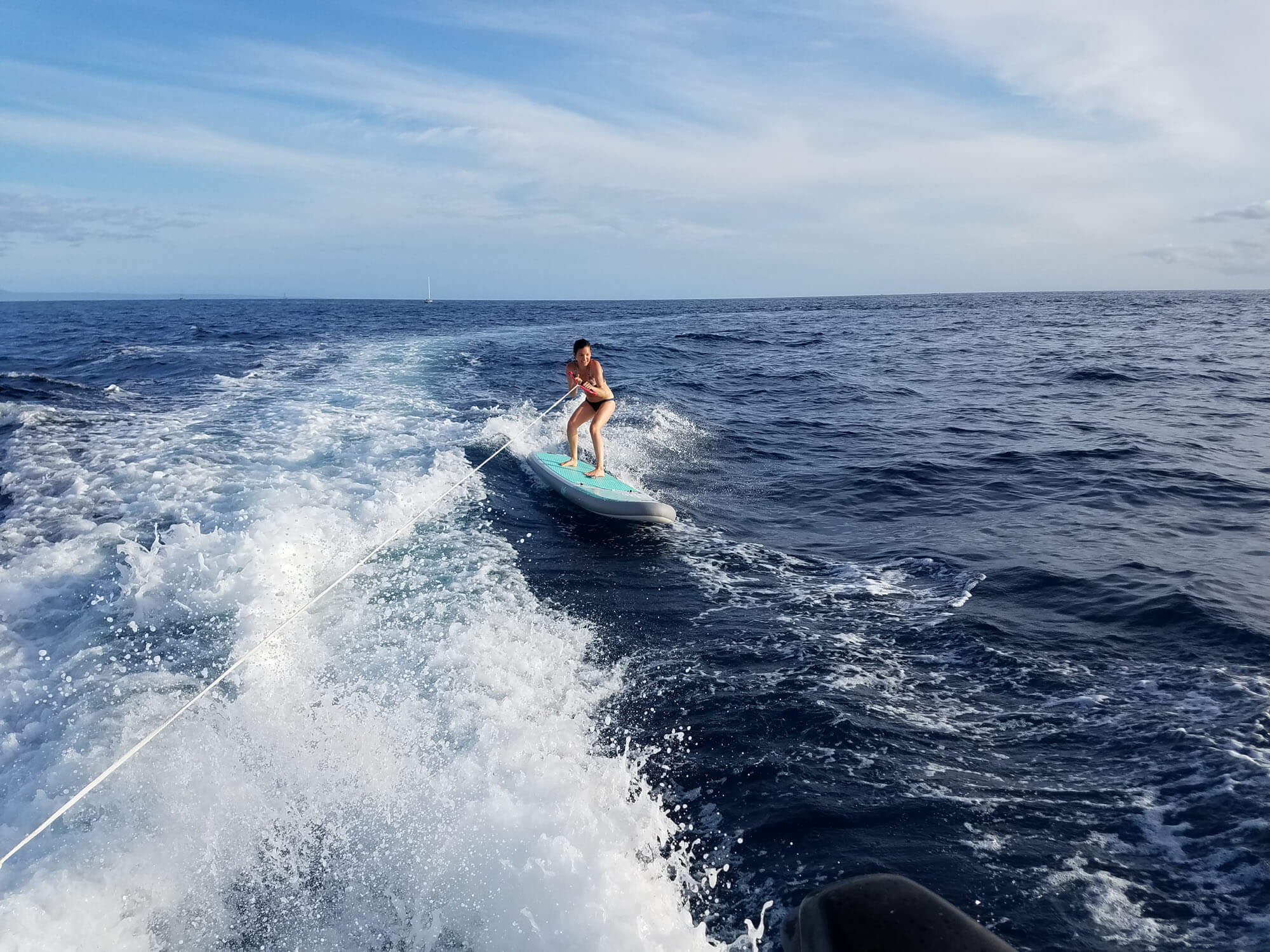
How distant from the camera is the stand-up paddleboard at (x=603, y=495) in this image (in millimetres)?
8320

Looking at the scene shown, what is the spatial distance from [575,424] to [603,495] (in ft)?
5.39

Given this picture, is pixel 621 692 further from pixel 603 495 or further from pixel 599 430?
pixel 599 430

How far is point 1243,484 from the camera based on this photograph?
31.3ft

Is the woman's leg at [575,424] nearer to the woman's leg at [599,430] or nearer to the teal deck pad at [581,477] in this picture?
the teal deck pad at [581,477]

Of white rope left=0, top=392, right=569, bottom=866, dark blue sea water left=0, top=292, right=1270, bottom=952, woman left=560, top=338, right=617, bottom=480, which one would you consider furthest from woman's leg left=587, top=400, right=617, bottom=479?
white rope left=0, top=392, right=569, bottom=866

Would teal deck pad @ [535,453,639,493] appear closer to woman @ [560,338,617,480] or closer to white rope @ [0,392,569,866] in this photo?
woman @ [560,338,617,480]

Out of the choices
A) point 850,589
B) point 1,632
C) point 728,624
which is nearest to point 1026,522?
point 850,589

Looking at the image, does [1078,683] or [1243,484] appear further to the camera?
[1243,484]

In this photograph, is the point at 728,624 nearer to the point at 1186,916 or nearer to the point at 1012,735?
the point at 1012,735

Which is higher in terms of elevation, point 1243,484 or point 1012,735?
point 1243,484

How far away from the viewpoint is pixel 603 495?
8.60m

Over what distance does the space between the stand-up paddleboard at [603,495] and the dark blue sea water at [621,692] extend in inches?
9.8

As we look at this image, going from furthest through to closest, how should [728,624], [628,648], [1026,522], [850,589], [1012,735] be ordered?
1. [1026,522]
2. [850,589]
3. [728,624]
4. [628,648]
5. [1012,735]

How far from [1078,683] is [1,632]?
303 inches
